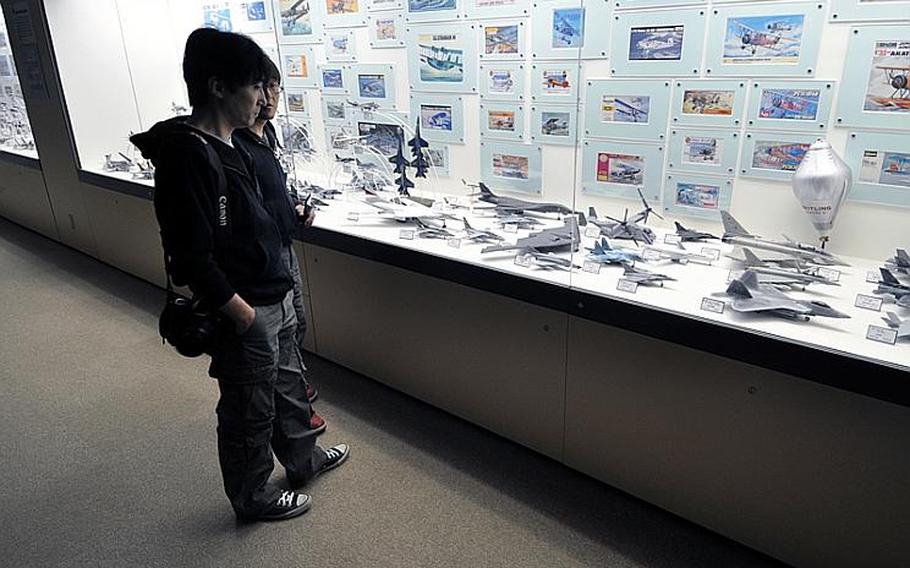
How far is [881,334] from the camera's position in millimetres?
1474

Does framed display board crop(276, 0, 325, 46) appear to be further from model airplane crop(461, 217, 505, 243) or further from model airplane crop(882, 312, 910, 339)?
model airplane crop(882, 312, 910, 339)

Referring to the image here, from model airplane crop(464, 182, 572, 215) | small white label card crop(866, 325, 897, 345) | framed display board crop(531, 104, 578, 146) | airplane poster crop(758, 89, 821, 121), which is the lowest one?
small white label card crop(866, 325, 897, 345)

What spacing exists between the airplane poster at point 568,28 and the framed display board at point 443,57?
1.30ft

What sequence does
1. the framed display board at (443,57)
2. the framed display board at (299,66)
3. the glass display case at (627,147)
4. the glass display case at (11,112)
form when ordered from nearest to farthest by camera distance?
the glass display case at (627,147)
the framed display board at (443,57)
the framed display board at (299,66)
the glass display case at (11,112)

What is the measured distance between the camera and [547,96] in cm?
244

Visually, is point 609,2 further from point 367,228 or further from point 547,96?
point 367,228

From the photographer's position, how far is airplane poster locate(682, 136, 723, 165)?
209cm

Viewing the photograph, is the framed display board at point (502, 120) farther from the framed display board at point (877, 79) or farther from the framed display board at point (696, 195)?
the framed display board at point (877, 79)

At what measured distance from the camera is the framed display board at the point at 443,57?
2608 millimetres

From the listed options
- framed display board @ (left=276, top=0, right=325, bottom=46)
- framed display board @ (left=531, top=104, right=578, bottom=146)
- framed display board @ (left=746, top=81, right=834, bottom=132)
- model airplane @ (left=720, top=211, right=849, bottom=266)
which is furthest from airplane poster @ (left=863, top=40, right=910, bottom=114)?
framed display board @ (left=276, top=0, right=325, bottom=46)

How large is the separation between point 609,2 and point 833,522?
6.02 ft

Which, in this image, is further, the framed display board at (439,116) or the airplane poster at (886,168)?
the framed display board at (439,116)

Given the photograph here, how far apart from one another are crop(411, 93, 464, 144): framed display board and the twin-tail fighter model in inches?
32.1

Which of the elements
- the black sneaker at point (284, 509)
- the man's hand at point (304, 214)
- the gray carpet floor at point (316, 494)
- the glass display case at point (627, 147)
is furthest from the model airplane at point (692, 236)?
the black sneaker at point (284, 509)
